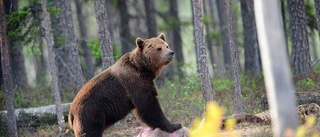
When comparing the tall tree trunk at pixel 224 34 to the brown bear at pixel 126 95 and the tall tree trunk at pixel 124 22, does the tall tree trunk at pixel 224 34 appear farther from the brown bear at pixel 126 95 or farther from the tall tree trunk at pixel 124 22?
the brown bear at pixel 126 95

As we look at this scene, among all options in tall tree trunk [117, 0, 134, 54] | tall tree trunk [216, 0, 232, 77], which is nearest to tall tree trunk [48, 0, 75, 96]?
tall tree trunk [117, 0, 134, 54]

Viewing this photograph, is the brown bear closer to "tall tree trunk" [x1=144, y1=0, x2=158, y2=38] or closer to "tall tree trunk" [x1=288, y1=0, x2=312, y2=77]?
"tall tree trunk" [x1=288, y1=0, x2=312, y2=77]

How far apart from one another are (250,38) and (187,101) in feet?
18.5

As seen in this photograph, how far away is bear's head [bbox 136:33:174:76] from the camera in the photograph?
1067cm

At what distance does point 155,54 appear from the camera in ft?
35.3

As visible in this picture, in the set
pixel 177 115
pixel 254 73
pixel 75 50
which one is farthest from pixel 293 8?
pixel 75 50

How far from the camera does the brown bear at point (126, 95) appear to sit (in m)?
10.4

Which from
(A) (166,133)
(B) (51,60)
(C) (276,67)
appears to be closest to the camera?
(C) (276,67)

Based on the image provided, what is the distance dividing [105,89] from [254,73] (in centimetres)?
972

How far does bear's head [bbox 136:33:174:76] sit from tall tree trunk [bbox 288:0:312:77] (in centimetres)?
665

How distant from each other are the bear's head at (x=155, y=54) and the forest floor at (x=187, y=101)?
2.02 meters

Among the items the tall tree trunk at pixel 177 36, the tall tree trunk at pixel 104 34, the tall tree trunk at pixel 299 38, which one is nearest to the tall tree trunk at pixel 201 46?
the tall tree trunk at pixel 104 34

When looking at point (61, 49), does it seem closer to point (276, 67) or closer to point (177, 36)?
point (177, 36)

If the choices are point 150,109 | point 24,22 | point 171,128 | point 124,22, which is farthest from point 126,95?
point 124,22
